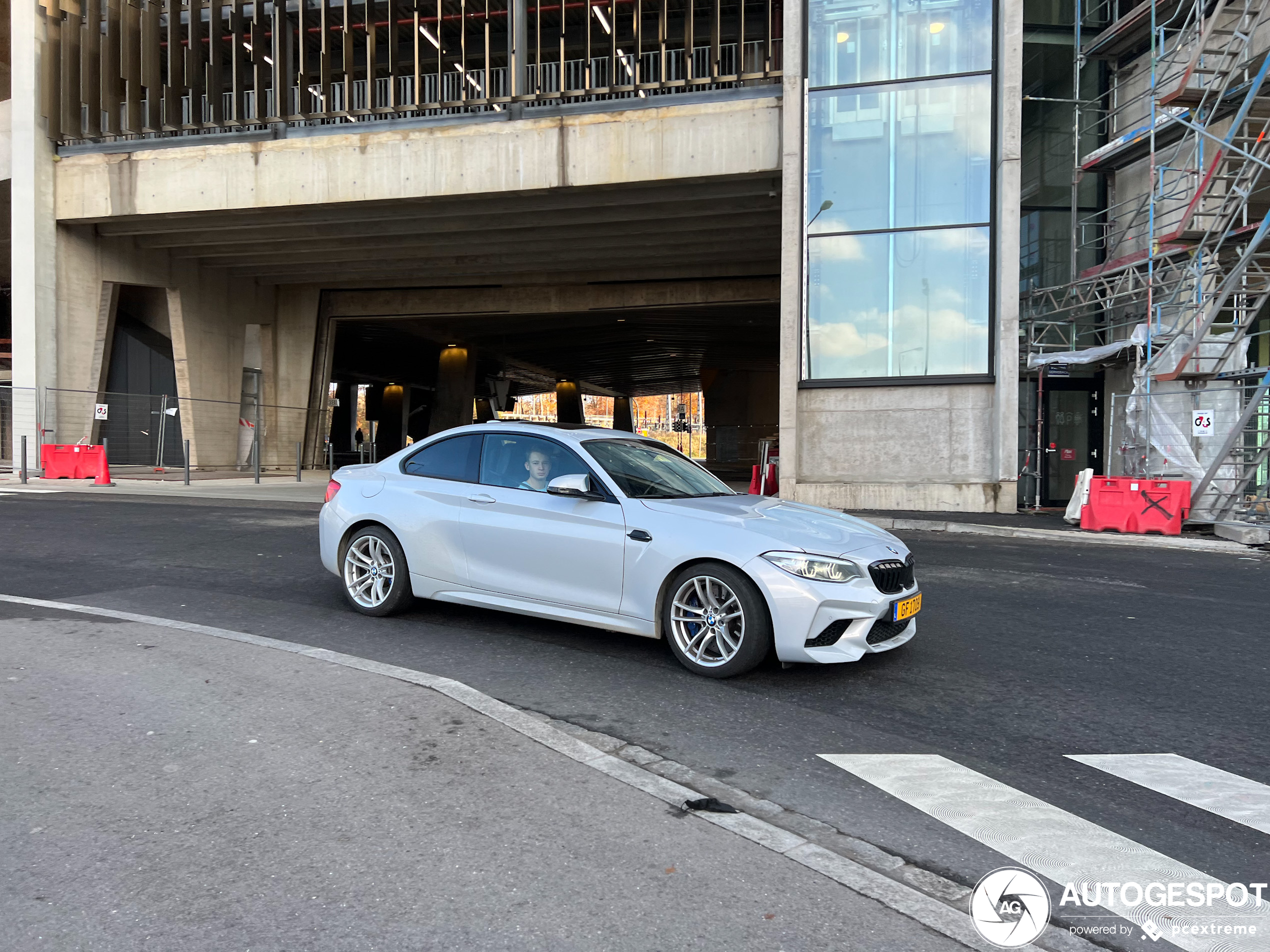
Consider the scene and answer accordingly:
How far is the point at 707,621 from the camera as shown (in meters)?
5.29

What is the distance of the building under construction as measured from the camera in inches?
552

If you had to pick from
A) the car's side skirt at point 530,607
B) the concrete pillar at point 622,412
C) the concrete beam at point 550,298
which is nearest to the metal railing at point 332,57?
the concrete beam at point 550,298

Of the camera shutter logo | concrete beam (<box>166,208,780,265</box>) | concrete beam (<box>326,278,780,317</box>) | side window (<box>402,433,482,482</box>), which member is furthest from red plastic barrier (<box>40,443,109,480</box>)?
the camera shutter logo

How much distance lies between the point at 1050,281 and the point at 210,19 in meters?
21.8

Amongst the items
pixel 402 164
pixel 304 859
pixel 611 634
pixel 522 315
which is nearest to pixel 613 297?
pixel 522 315

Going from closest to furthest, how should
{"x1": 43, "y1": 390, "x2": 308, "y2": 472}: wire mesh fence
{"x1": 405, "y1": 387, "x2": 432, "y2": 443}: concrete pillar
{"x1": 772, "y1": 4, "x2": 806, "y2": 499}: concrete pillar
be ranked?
1. {"x1": 772, "y1": 4, "x2": 806, "y2": 499}: concrete pillar
2. {"x1": 43, "y1": 390, "x2": 308, "y2": 472}: wire mesh fence
3. {"x1": 405, "y1": 387, "x2": 432, "y2": 443}: concrete pillar

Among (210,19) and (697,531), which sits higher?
(210,19)

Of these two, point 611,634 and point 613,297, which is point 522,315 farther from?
point 611,634

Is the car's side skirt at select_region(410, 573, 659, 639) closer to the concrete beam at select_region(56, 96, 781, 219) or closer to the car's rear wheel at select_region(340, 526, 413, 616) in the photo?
the car's rear wheel at select_region(340, 526, 413, 616)

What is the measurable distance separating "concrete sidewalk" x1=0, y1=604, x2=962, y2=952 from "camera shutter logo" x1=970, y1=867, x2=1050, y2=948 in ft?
0.60

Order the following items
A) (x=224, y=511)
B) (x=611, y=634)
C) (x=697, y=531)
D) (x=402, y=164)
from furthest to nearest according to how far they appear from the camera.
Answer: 1. (x=402, y=164)
2. (x=224, y=511)
3. (x=611, y=634)
4. (x=697, y=531)

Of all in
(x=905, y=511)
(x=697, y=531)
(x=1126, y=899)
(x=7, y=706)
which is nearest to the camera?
(x=1126, y=899)

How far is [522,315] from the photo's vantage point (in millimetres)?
35188

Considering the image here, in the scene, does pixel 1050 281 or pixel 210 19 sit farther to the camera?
pixel 210 19
